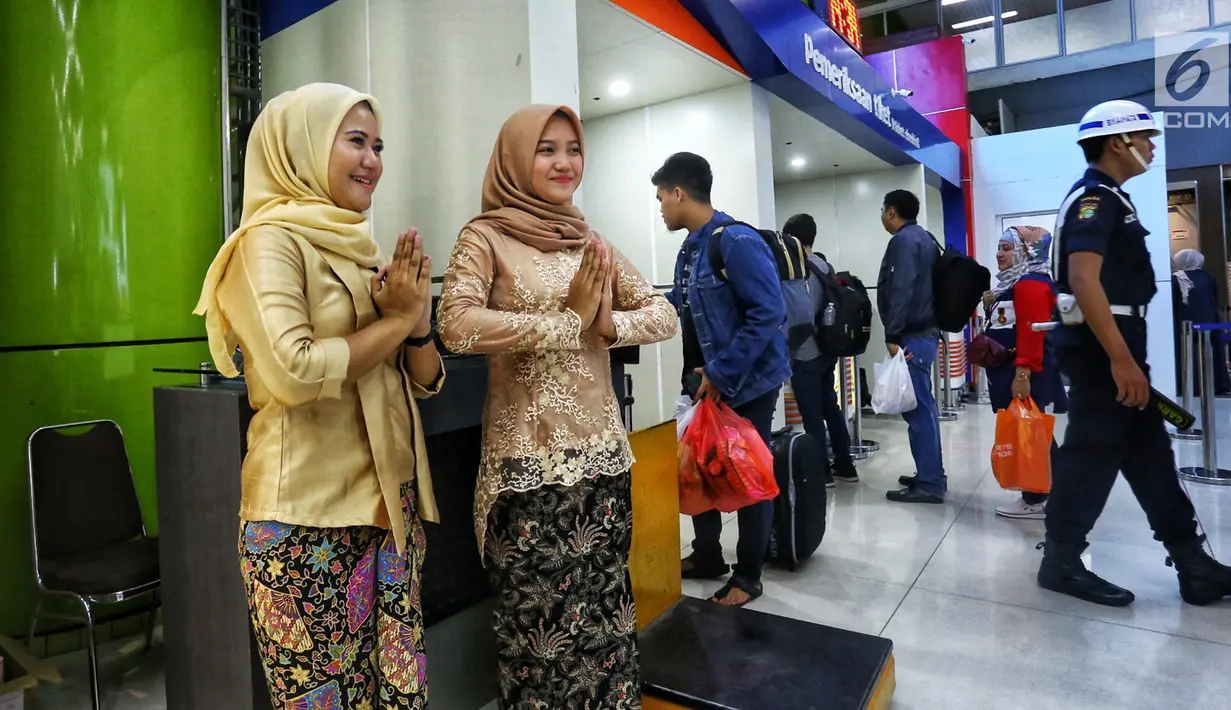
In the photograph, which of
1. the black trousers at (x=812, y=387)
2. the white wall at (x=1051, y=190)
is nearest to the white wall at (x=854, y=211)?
the white wall at (x=1051, y=190)

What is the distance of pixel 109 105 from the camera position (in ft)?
8.36

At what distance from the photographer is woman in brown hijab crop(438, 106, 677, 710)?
1348mm

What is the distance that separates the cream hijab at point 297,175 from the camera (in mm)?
1098

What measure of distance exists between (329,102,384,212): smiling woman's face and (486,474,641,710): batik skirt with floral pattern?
2.12 ft

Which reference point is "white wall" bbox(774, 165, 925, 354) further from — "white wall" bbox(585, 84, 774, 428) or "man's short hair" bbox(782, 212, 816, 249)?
"white wall" bbox(585, 84, 774, 428)

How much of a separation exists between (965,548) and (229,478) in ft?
9.77

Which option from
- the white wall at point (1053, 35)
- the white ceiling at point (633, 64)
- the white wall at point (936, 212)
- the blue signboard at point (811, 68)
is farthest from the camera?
the white wall at point (1053, 35)

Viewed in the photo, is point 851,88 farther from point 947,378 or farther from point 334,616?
point 334,616

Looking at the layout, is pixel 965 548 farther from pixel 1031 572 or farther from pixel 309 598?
pixel 309 598

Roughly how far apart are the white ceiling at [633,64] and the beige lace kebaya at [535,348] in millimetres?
2005

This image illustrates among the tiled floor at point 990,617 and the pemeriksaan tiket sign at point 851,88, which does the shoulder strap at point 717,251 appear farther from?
the pemeriksaan tiket sign at point 851,88

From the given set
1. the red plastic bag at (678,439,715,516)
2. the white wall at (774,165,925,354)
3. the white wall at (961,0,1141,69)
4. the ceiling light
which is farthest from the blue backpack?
the ceiling light

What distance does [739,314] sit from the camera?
8.12 ft

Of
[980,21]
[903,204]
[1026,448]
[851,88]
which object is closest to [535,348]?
[1026,448]
